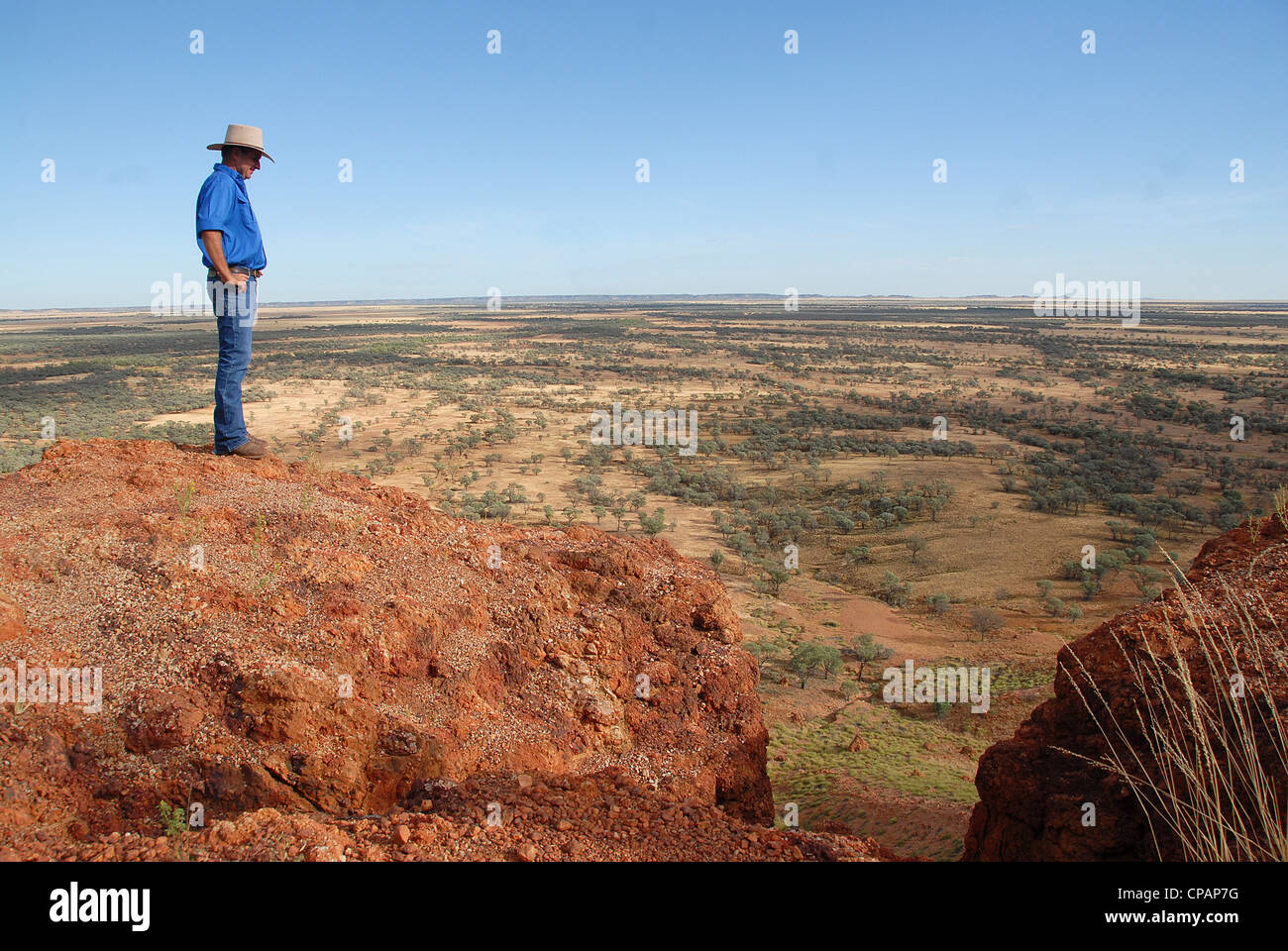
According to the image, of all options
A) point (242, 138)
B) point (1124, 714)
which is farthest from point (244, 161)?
point (1124, 714)

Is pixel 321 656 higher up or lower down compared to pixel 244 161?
lower down

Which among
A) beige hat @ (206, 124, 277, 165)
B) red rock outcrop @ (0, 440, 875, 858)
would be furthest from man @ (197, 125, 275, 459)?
red rock outcrop @ (0, 440, 875, 858)

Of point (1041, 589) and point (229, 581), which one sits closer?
point (229, 581)

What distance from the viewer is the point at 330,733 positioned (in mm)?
3578

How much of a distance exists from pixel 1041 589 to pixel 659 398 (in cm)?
2747

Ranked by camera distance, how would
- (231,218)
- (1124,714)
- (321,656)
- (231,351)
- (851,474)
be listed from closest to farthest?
(321,656), (1124,714), (231,218), (231,351), (851,474)

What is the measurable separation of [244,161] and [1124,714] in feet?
21.9

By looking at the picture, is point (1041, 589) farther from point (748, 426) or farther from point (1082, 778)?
point (748, 426)

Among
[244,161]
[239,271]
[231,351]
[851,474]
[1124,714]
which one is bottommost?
[851,474]

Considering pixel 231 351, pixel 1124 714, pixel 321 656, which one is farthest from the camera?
pixel 231 351

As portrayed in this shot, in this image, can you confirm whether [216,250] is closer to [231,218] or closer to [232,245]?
[232,245]

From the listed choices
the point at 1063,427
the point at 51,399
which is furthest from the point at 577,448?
the point at 51,399

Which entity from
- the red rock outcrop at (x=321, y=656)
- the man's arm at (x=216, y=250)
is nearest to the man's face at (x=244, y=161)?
the man's arm at (x=216, y=250)

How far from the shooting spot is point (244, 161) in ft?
16.9
